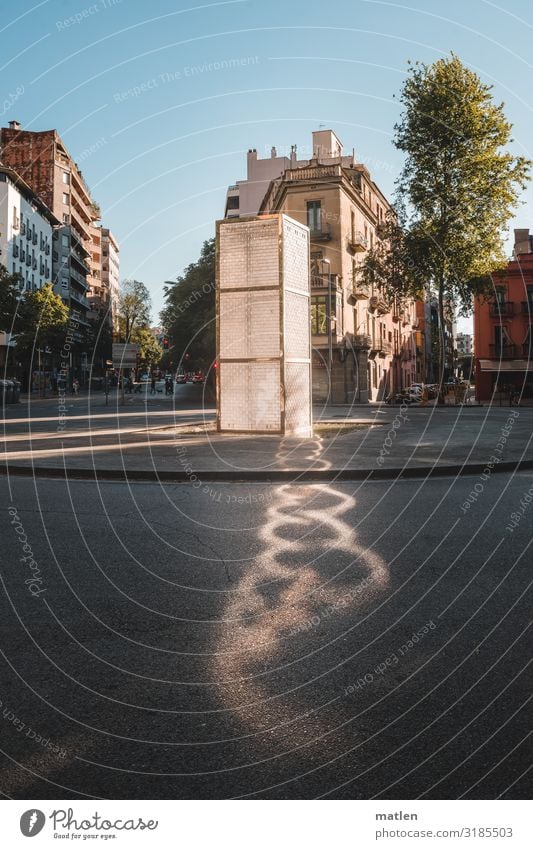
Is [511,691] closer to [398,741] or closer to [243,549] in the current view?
[398,741]

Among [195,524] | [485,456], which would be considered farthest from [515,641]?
[485,456]

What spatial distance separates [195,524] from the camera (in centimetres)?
678

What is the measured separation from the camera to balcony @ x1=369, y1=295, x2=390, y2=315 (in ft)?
177

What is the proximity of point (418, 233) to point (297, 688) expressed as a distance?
37.8 meters

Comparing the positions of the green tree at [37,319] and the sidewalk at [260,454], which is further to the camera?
the green tree at [37,319]

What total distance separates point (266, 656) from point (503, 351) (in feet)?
170

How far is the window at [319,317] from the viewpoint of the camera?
46.1 metres

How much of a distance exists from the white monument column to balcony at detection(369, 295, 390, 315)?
36333 millimetres

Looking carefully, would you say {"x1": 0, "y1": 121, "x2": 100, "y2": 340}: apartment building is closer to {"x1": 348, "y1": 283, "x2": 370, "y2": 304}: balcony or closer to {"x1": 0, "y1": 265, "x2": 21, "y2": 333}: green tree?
{"x1": 0, "y1": 265, "x2": 21, "y2": 333}: green tree

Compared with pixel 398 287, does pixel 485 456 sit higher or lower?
lower

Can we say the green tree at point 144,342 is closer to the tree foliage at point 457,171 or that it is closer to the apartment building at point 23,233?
the apartment building at point 23,233

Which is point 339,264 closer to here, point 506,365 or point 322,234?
point 322,234

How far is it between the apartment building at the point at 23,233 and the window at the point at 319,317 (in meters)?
23.8

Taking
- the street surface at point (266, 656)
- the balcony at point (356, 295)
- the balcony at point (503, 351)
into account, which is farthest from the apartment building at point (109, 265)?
the street surface at point (266, 656)
